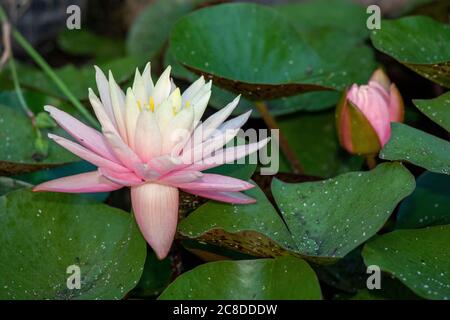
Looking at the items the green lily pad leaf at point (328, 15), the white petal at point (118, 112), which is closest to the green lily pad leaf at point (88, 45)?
the green lily pad leaf at point (328, 15)

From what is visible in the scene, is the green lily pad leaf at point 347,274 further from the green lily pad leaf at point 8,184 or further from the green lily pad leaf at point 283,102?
the green lily pad leaf at point 8,184

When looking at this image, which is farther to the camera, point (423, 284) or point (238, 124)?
point (238, 124)

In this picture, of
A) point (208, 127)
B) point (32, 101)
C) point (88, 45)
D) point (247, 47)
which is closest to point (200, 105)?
point (208, 127)

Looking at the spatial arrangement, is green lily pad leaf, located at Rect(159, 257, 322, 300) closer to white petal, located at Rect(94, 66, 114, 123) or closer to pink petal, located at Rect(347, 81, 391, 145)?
white petal, located at Rect(94, 66, 114, 123)

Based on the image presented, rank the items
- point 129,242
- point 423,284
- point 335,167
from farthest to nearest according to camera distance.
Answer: point 335,167
point 129,242
point 423,284
